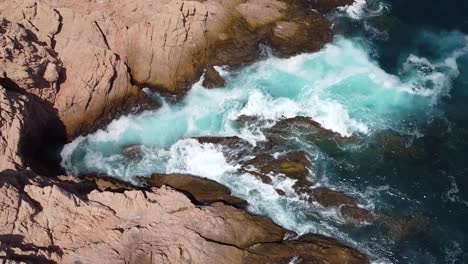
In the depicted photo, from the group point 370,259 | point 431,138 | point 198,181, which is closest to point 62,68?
point 198,181

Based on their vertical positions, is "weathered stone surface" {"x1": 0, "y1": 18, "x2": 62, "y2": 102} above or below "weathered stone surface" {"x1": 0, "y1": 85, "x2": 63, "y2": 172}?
above

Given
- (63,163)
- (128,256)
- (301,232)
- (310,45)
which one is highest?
(310,45)

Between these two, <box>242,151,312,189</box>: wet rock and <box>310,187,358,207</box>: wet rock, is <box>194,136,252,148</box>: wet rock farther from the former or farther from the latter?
<box>310,187,358,207</box>: wet rock

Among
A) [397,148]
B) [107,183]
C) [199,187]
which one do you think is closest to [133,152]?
[107,183]

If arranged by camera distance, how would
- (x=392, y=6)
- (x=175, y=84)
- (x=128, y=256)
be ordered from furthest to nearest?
(x=392, y=6) → (x=175, y=84) → (x=128, y=256)

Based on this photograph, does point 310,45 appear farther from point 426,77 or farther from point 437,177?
point 437,177

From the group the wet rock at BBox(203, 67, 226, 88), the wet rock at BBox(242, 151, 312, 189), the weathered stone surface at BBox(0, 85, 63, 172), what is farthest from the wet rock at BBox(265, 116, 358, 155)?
the weathered stone surface at BBox(0, 85, 63, 172)
